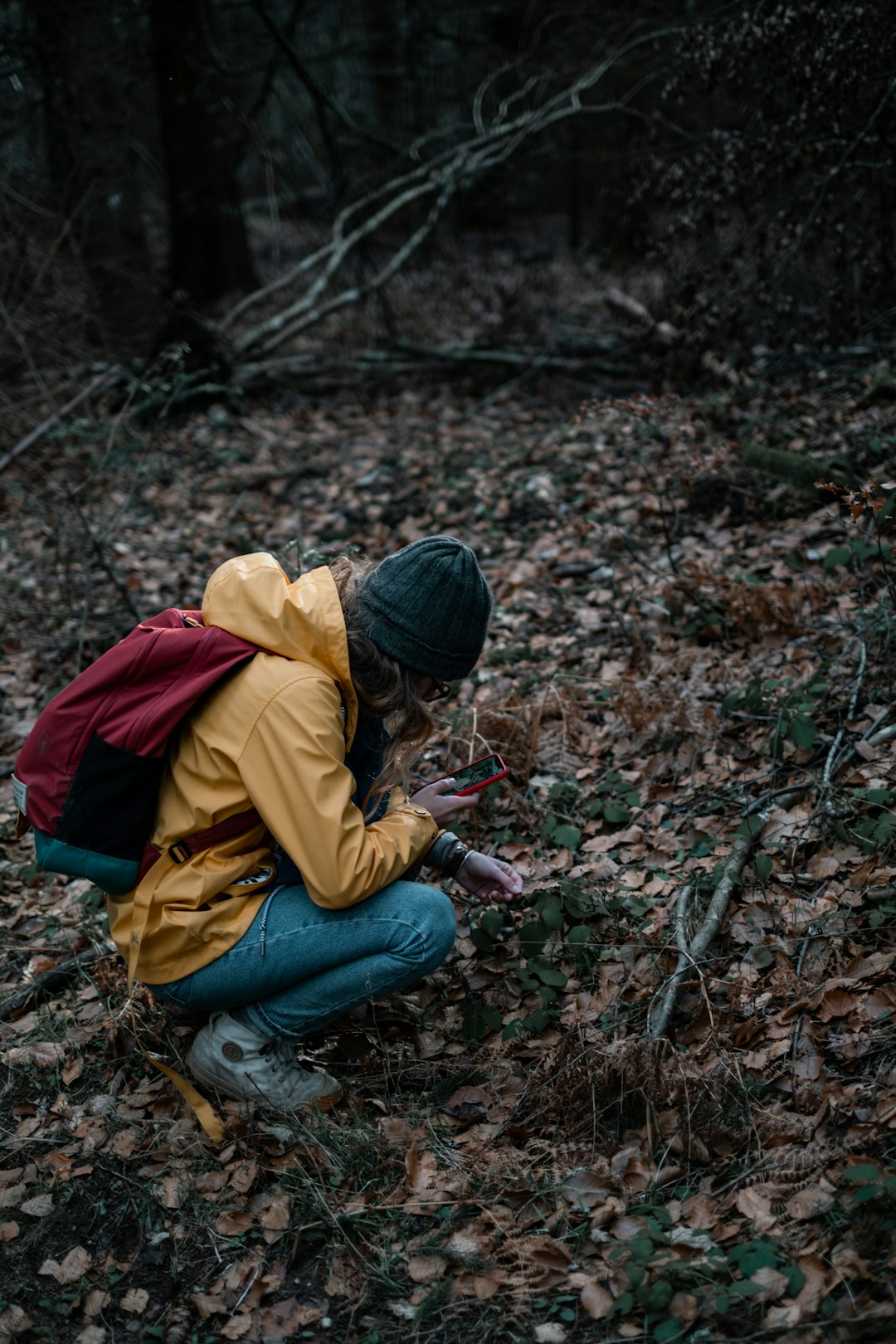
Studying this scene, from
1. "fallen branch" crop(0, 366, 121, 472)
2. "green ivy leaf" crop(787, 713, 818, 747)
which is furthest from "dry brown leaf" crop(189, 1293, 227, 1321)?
"fallen branch" crop(0, 366, 121, 472)

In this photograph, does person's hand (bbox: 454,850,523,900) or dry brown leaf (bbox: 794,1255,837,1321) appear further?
person's hand (bbox: 454,850,523,900)

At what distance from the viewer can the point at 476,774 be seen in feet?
10.4

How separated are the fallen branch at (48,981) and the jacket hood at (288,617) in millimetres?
1508

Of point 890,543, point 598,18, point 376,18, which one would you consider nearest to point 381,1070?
point 890,543

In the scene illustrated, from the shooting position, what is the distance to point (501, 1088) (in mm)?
2744

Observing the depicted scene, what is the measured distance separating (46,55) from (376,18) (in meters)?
4.03

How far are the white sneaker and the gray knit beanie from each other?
1.10 meters

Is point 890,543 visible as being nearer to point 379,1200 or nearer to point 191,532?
point 379,1200

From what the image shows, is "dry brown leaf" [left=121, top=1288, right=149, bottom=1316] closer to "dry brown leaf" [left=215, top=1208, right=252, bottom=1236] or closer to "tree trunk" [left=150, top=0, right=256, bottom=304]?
"dry brown leaf" [left=215, top=1208, right=252, bottom=1236]

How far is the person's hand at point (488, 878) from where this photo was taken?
2838 mm

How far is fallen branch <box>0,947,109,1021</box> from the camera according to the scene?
10.7 feet

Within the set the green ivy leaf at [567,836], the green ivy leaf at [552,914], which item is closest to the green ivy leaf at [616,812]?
the green ivy leaf at [567,836]

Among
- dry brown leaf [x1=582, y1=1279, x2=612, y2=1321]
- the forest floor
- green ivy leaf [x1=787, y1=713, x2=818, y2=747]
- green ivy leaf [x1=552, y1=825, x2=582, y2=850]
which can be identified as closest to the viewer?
dry brown leaf [x1=582, y1=1279, x2=612, y2=1321]

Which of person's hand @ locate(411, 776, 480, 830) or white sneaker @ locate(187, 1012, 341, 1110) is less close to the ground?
person's hand @ locate(411, 776, 480, 830)
